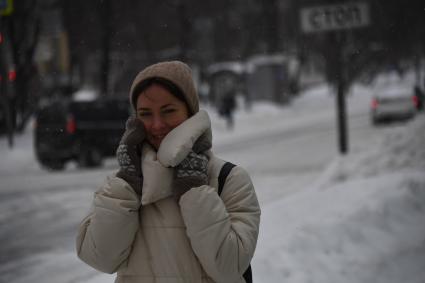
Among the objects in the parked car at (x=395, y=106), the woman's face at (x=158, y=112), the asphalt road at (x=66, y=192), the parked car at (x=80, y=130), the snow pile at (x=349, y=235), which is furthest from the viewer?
the parked car at (x=395, y=106)

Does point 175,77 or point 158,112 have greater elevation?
point 175,77

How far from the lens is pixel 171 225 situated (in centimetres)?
233

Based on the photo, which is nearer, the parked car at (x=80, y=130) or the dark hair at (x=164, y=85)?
the dark hair at (x=164, y=85)

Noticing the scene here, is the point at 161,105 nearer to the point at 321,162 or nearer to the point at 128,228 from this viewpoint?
the point at 128,228

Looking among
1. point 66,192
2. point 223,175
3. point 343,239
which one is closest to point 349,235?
point 343,239

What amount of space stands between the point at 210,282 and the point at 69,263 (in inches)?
181

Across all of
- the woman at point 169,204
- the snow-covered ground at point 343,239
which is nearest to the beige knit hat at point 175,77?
the woman at point 169,204

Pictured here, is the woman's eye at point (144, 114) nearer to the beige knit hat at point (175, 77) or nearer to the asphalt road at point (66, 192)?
the beige knit hat at point (175, 77)

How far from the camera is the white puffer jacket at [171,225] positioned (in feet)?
7.36

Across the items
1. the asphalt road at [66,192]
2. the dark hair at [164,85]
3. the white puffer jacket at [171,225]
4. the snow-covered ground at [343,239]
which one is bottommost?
the asphalt road at [66,192]

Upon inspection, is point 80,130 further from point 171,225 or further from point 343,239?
point 171,225

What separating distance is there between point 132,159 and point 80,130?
14.9 m

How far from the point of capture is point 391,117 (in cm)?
2538

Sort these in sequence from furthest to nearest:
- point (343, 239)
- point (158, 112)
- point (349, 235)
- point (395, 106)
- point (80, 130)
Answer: point (395, 106) < point (80, 130) < point (349, 235) < point (343, 239) < point (158, 112)
